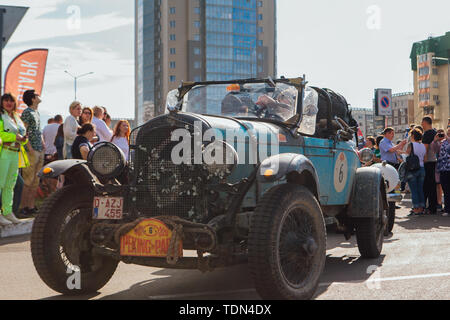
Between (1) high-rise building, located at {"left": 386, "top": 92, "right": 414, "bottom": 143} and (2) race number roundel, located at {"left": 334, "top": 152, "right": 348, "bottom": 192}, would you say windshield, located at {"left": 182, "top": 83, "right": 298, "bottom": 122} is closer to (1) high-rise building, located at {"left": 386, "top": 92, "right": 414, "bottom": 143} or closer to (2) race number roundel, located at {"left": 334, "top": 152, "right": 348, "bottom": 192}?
(2) race number roundel, located at {"left": 334, "top": 152, "right": 348, "bottom": 192}

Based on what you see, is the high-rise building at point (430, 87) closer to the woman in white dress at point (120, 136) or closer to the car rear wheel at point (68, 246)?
the woman in white dress at point (120, 136)

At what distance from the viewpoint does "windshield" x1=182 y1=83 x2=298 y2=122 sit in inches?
247

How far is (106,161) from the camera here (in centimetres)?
533

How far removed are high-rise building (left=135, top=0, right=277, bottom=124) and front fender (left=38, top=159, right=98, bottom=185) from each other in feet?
332

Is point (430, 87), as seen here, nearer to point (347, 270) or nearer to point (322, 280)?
point (347, 270)

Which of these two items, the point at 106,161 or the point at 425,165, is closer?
the point at 106,161

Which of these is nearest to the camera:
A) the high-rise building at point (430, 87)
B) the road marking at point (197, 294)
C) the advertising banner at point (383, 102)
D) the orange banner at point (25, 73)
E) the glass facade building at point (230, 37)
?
the road marking at point (197, 294)

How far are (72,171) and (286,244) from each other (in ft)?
6.84

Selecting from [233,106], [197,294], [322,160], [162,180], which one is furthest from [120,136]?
[197,294]

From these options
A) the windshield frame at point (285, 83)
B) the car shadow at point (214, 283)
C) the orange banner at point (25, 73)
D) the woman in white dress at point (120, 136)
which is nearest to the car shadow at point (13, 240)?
the woman in white dress at point (120, 136)

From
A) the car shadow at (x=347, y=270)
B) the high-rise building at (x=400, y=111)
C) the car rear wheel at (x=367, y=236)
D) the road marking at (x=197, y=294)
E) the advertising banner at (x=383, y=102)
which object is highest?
the high-rise building at (x=400, y=111)

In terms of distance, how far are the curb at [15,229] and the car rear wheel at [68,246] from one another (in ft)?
13.7

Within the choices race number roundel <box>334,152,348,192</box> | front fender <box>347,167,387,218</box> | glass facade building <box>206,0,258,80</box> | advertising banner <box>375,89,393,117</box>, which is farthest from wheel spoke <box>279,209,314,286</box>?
glass facade building <box>206,0,258,80</box>

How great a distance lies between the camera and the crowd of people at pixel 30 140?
30.7 ft
